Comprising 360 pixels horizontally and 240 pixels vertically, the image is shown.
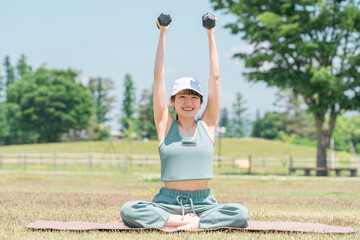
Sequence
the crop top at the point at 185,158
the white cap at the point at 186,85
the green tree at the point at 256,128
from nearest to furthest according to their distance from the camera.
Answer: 1. the crop top at the point at 185,158
2. the white cap at the point at 186,85
3. the green tree at the point at 256,128

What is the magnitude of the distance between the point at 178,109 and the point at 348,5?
19961 mm

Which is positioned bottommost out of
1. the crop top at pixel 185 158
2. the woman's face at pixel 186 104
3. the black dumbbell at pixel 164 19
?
the crop top at pixel 185 158

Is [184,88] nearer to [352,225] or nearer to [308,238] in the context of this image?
[308,238]

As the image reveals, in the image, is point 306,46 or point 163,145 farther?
point 306,46

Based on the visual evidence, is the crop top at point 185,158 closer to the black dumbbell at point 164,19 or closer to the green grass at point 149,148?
the black dumbbell at point 164,19

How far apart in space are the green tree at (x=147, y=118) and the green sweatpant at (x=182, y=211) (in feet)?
235

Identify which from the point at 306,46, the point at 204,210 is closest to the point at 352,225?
the point at 204,210

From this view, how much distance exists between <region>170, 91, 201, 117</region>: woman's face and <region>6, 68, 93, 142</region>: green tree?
62399 millimetres

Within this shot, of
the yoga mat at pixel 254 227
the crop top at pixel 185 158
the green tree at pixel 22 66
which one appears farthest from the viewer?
the green tree at pixel 22 66

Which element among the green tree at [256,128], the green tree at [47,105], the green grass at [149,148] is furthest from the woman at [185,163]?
the green tree at [256,128]

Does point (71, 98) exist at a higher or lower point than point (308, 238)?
higher

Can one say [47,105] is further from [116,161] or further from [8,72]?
[116,161]

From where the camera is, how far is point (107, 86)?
8488 cm

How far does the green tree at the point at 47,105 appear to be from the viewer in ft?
218
